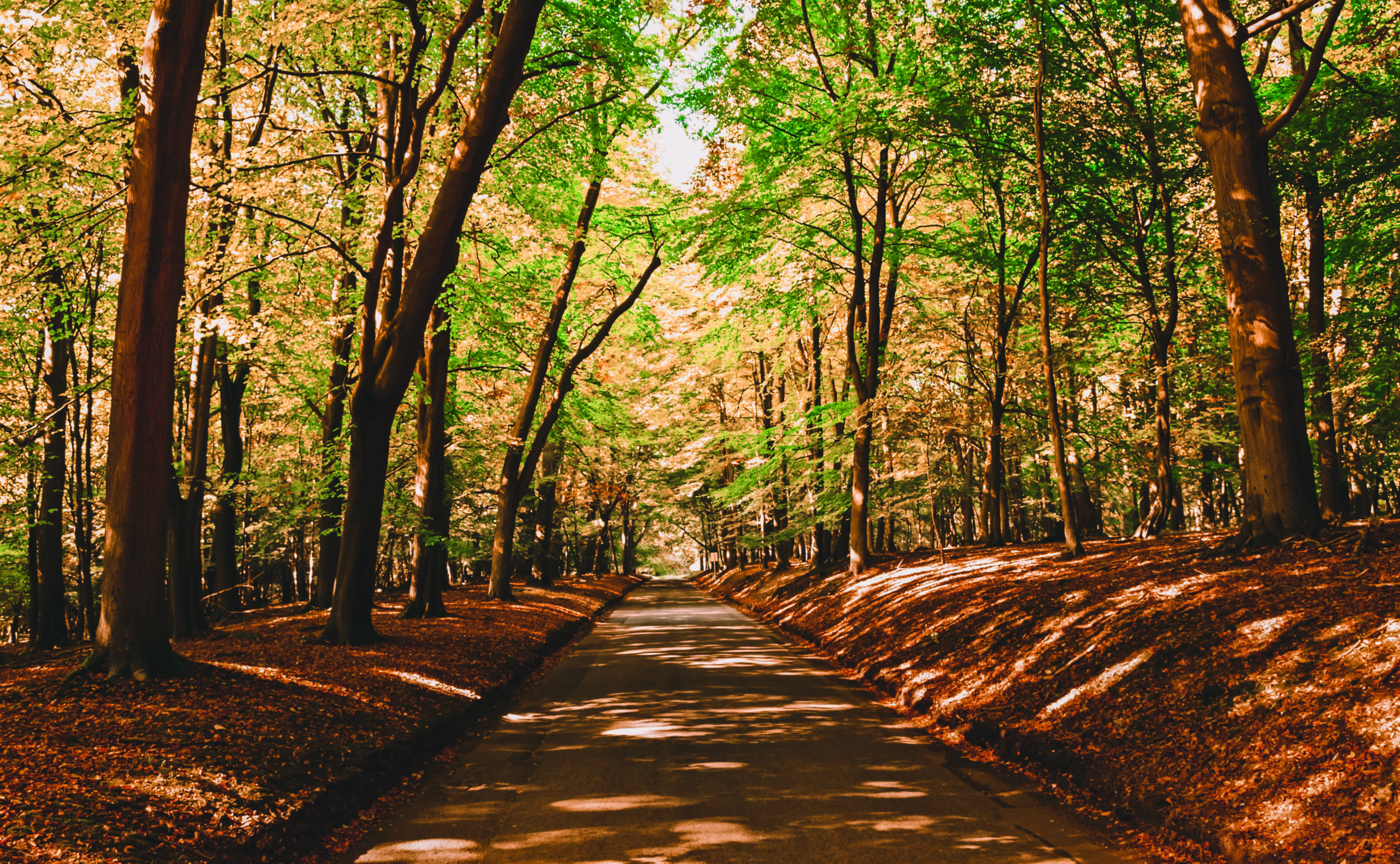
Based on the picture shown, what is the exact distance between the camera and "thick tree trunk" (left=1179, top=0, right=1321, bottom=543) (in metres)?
7.25

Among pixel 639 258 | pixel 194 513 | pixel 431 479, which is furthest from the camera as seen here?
pixel 639 258

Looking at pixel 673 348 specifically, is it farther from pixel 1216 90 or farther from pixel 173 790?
pixel 173 790

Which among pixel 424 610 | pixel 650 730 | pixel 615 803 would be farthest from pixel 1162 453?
pixel 424 610

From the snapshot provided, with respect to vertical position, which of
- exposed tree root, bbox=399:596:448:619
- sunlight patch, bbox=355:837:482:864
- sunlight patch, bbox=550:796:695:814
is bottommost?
sunlight patch, bbox=550:796:695:814

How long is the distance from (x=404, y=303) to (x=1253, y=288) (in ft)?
32.2

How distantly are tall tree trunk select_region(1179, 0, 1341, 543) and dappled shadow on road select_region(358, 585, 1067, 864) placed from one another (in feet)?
14.8

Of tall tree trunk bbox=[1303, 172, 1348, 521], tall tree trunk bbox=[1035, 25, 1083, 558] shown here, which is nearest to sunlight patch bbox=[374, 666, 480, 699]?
tall tree trunk bbox=[1035, 25, 1083, 558]

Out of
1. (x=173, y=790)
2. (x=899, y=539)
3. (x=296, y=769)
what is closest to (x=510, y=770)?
(x=296, y=769)

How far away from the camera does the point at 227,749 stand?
4965 millimetres

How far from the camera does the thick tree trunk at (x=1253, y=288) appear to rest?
725cm

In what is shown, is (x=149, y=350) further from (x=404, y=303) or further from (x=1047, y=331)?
(x=1047, y=331)

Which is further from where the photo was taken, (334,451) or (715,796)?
(334,451)

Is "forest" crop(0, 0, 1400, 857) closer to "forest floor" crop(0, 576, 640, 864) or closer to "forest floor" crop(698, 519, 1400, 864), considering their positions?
"forest floor" crop(0, 576, 640, 864)

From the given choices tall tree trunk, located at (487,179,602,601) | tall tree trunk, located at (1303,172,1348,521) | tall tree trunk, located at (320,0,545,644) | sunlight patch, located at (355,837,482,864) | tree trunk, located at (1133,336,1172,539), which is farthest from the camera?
tall tree trunk, located at (487,179,602,601)
